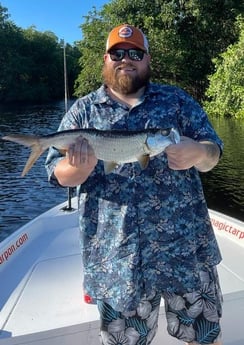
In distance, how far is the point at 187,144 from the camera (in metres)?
2.17

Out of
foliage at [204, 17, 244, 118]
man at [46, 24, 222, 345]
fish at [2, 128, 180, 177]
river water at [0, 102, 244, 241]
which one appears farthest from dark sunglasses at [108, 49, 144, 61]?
foliage at [204, 17, 244, 118]

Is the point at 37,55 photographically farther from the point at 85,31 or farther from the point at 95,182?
the point at 95,182

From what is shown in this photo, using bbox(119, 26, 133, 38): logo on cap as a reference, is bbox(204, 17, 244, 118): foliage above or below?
above

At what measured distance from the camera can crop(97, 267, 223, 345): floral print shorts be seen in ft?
7.72

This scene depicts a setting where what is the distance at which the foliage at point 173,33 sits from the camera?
31.8 meters

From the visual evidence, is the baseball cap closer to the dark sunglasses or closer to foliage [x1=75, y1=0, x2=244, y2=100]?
the dark sunglasses

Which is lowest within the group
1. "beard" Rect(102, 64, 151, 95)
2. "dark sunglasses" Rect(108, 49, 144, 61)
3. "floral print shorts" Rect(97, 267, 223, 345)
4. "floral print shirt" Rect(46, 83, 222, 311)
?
"floral print shorts" Rect(97, 267, 223, 345)

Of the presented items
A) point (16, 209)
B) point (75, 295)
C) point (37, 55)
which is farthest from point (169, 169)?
point (37, 55)

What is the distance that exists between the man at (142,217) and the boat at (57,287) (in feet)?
2.56

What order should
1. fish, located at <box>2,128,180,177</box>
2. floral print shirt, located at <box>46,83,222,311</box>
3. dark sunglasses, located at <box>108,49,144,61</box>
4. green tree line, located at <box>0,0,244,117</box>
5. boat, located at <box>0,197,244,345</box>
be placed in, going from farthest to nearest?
1. green tree line, located at <box>0,0,244,117</box>
2. boat, located at <box>0,197,244,345</box>
3. dark sunglasses, located at <box>108,49,144,61</box>
4. floral print shirt, located at <box>46,83,222,311</box>
5. fish, located at <box>2,128,180,177</box>

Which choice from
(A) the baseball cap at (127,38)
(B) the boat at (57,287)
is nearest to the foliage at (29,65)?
(B) the boat at (57,287)

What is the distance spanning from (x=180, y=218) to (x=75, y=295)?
5.86 feet

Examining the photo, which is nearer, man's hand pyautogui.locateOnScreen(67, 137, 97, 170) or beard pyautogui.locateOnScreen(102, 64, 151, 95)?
man's hand pyautogui.locateOnScreen(67, 137, 97, 170)

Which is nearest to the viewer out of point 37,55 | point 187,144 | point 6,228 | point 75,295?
point 187,144
